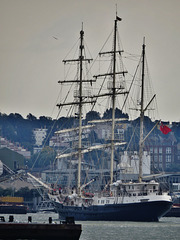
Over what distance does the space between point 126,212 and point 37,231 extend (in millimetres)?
61961

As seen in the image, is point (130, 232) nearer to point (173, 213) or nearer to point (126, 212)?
point (126, 212)

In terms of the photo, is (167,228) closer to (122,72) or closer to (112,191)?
(112,191)

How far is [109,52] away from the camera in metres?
155

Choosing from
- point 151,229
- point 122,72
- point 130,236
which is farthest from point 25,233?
point 122,72

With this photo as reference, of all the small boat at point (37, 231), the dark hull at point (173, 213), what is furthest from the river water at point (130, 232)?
the dark hull at point (173, 213)

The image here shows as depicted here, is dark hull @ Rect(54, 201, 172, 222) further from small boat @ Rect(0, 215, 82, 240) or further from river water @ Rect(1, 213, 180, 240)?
small boat @ Rect(0, 215, 82, 240)

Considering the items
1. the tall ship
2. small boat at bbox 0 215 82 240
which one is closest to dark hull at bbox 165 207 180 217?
the tall ship

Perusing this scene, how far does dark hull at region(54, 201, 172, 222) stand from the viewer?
473 ft

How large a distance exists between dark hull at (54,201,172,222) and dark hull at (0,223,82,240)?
59.6m

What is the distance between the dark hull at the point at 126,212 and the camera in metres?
144

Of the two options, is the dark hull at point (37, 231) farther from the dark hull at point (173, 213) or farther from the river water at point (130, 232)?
the dark hull at point (173, 213)

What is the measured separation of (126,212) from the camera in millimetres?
145500

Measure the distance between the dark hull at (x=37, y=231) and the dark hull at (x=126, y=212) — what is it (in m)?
59.6

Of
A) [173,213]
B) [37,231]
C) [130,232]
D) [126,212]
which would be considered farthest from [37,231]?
[173,213]
